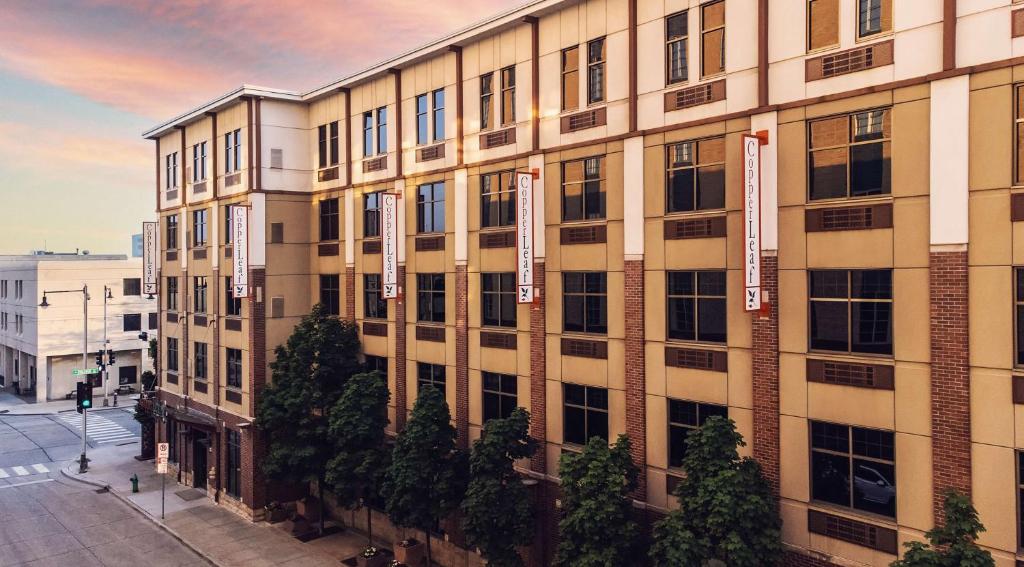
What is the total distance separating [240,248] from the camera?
3169cm

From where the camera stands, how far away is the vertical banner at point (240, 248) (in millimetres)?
31594

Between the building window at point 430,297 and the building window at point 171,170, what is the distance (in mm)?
21208

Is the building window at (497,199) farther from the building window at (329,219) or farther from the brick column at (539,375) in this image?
the building window at (329,219)

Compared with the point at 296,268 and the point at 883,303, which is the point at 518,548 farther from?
the point at 296,268

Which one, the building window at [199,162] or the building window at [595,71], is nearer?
the building window at [595,71]

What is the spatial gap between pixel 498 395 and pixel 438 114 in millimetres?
11224

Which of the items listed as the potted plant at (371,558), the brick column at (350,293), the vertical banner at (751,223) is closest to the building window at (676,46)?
the vertical banner at (751,223)

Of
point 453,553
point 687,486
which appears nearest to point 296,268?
point 453,553

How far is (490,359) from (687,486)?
31.9 ft

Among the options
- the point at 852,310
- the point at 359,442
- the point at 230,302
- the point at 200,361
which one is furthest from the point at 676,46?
the point at 200,361

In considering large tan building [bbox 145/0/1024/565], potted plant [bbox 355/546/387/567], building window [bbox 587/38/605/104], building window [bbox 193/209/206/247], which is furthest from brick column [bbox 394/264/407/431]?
building window [bbox 193/209/206/247]

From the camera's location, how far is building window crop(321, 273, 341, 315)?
32.0m

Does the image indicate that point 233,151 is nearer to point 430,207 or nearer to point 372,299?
point 372,299

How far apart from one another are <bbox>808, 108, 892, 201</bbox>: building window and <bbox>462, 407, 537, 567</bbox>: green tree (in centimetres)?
1097
